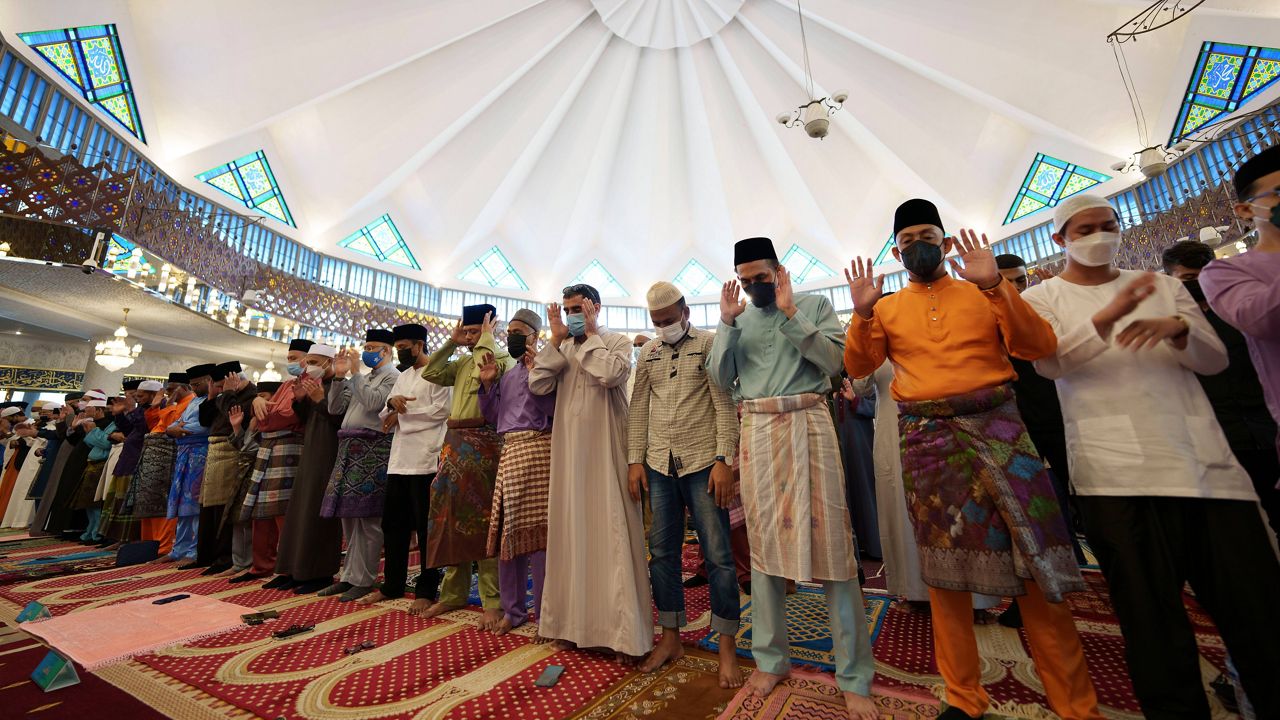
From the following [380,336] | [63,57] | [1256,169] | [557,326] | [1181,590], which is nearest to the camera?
[1181,590]

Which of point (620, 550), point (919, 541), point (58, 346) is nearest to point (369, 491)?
point (620, 550)

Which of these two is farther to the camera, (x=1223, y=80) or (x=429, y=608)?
(x=1223, y=80)

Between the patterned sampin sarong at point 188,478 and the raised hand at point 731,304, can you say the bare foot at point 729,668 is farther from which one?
the patterned sampin sarong at point 188,478

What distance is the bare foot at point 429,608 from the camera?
253 cm

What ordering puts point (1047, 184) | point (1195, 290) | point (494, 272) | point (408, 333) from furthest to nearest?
1. point (494, 272)
2. point (1047, 184)
3. point (408, 333)
4. point (1195, 290)

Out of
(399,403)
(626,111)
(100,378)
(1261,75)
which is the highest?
(626,111)

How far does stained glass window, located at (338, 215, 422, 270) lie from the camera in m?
15.4

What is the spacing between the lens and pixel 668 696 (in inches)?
64.5

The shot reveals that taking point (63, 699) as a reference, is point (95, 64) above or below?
above

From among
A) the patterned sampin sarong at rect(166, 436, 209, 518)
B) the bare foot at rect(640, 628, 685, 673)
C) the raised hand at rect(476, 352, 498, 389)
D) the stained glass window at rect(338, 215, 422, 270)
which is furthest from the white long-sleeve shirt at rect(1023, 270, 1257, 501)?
the stained glass window at rect(338, 215, 422, 270)

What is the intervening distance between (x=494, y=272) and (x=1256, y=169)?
1879cm

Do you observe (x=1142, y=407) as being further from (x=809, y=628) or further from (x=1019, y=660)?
(x=809, y=628)

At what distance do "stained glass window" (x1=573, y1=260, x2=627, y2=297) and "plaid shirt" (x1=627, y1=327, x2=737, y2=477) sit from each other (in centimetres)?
1797

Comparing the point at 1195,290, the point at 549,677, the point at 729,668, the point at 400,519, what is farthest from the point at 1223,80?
the point at 400,519
